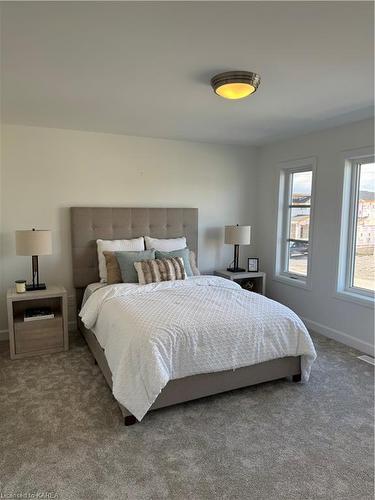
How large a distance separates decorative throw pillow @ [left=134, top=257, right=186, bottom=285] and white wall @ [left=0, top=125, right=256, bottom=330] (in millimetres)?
1034

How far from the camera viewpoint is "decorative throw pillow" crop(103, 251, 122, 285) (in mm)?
3727

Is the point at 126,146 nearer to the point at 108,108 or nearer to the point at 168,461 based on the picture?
the point at 108,108

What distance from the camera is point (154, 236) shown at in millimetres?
4402

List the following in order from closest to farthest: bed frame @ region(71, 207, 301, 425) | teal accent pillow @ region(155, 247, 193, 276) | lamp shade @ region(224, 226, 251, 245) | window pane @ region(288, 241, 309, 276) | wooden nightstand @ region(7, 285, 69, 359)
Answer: bed frame @ region(71, 207, 301, 425)
wooden nightstand @ region(7, 285, 69, 359)
teal accent pillow @ region(155, 247, 193, 276)
window pane @ region(288, 241, 309, 276)
lamp shade @ region(224, 226, 251, 245)

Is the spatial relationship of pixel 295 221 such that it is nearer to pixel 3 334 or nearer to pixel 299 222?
pixel 299 222

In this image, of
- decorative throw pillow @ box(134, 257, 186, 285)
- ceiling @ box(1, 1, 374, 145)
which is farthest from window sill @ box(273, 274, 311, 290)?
ceiling @ box(1, 1, 374, 145)

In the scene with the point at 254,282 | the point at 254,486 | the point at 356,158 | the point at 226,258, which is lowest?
the point at 254,486

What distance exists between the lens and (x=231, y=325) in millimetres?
2635

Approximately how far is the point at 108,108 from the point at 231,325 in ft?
7.41

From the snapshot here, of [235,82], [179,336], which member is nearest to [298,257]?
[179,336]

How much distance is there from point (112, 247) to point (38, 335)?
1219 mm

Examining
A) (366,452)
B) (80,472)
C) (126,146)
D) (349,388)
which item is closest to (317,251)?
(349,388)

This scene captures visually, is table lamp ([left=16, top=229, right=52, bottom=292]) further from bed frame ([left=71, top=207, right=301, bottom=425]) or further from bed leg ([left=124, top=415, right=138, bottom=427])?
bed leg ([left=124, top=415, right=138, bottom=427])

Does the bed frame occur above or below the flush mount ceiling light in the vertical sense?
below
